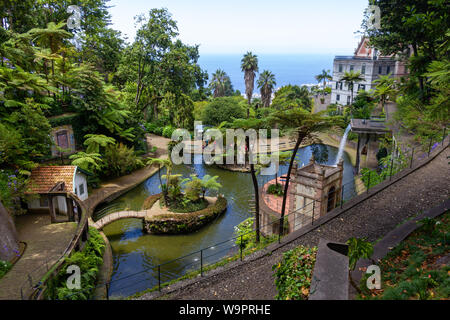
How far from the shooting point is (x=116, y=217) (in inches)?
736

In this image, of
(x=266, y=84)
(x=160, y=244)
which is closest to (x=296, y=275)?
(x=160, y=244)

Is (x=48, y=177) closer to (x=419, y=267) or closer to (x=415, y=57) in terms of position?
(x=419, y=267)

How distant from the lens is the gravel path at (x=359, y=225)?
8.21 metres

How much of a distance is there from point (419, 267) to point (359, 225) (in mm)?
3536

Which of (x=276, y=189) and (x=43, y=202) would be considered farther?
(x=276, y=189)

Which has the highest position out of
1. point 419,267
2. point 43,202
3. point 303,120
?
point 303,120

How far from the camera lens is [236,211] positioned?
21.6 meters

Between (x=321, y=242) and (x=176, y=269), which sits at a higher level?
(x=321, y=242)

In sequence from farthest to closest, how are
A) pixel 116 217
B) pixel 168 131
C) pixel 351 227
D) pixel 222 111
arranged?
1. pixel 168 131
2. pixel 222 111
3. pixel 116 217
4. pixel 351 227

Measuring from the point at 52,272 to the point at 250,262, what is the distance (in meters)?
6.51

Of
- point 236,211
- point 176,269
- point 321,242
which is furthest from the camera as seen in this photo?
point 236,211
